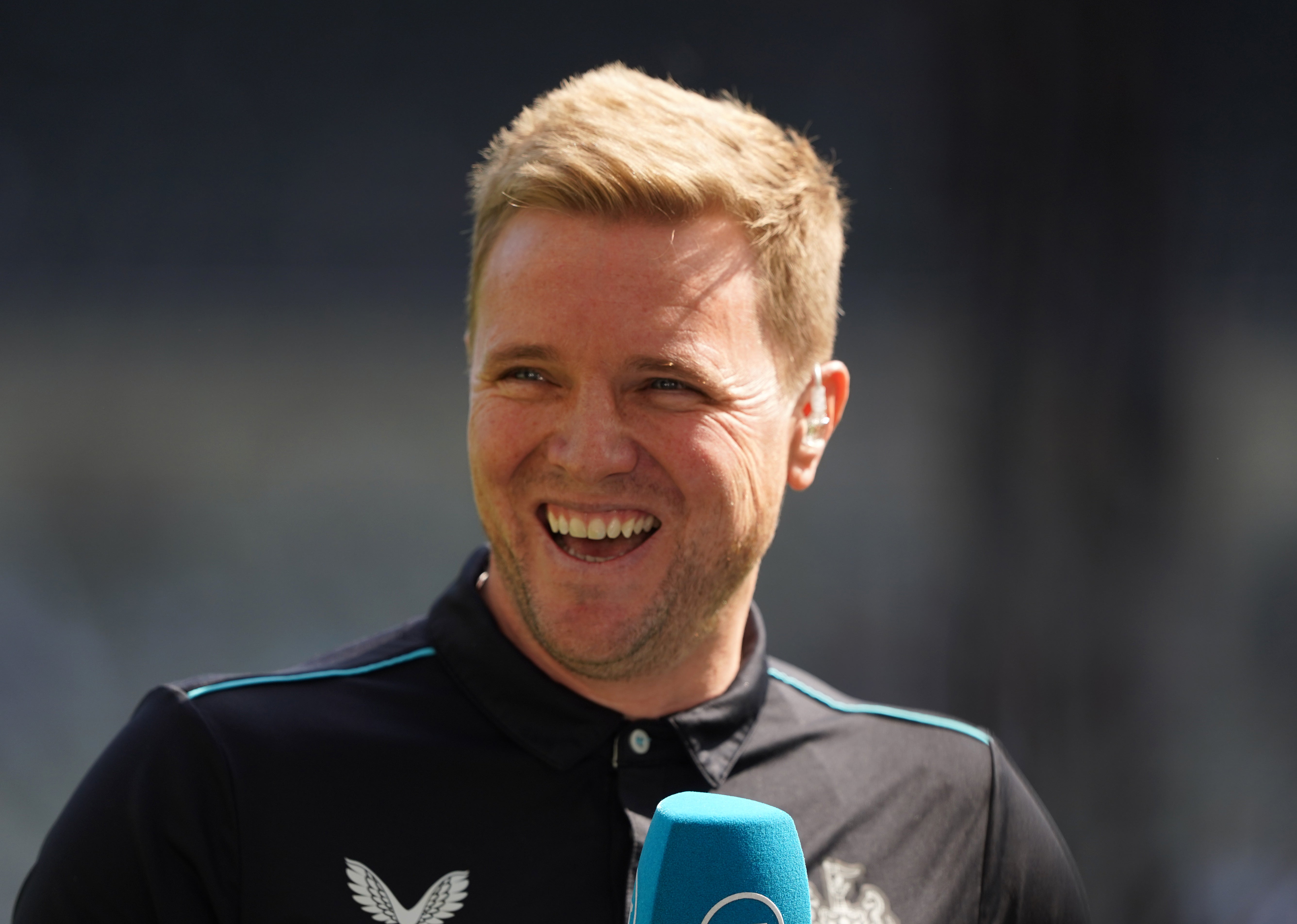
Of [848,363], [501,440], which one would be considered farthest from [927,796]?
[848,363]

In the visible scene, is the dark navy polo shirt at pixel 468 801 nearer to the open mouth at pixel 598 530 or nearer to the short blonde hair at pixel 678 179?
the open mouth at pixel 598 530

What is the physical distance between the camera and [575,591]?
1.28 metres

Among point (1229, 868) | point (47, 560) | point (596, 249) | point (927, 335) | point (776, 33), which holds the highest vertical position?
point (776, 33)

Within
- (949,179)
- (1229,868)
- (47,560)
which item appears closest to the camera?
(47,560)

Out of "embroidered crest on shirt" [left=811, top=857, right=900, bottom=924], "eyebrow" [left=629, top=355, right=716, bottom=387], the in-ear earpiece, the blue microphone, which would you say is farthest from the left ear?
the blue microphone

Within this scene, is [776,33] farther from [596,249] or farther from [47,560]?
[47,560]

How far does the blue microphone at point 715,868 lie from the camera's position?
0.85m

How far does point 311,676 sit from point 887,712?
0.81m

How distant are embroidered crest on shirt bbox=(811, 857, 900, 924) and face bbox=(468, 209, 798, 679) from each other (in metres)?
0.32

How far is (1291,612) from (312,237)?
269 centimetres

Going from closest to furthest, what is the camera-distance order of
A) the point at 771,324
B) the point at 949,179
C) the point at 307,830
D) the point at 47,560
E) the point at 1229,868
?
the point at 307,830 → the point at 771,324 → the point at 47,560 → the point at 1229,868 → the point at 949,179

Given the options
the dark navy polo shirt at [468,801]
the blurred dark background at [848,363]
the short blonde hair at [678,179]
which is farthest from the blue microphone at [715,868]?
the blurred dark background at [848,363]

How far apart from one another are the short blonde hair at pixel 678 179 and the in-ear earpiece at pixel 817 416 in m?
0.04

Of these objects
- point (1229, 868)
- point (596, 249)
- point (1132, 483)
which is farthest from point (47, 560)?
point (1229, 868)
